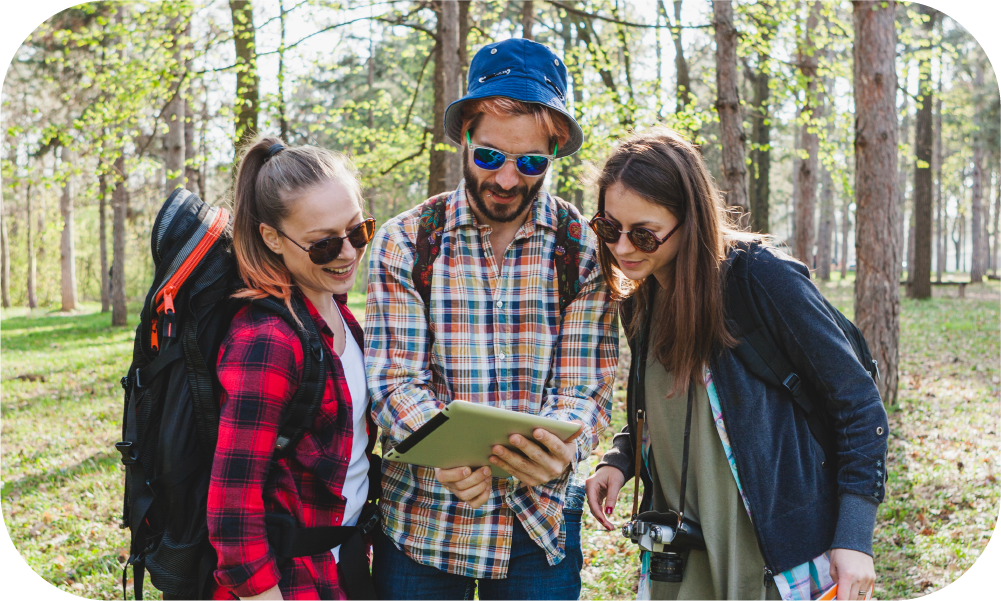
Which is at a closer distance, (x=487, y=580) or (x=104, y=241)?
(x=487, y=580)

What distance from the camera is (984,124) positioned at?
936 inches

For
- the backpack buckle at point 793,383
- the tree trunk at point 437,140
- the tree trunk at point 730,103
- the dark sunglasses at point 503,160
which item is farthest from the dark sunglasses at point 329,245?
the tree trunk at point 437,140

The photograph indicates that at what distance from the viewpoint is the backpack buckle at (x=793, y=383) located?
1.95 metres

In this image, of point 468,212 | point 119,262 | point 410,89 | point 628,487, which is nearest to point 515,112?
point 468,212

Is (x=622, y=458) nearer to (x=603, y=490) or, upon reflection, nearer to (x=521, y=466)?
(x=603, y=490)

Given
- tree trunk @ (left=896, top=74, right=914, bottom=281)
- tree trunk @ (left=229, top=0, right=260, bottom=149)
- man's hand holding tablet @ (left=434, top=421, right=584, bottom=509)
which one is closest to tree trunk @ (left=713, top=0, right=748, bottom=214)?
tree trunk @ (left=896, top=74, right=914, bottom=281)

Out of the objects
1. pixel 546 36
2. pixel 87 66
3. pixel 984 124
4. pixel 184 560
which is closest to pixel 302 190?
pixel 184 560

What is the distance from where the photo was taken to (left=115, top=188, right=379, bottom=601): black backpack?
1836 millimetres

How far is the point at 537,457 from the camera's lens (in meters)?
1.87

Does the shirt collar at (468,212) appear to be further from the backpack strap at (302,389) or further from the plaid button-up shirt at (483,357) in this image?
the backpack strap at (302,389)

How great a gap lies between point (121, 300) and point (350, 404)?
18454 mm

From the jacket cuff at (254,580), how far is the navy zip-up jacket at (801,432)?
1388 millimetres

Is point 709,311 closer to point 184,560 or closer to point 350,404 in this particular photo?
point 350,404

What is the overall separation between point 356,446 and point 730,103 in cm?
566
